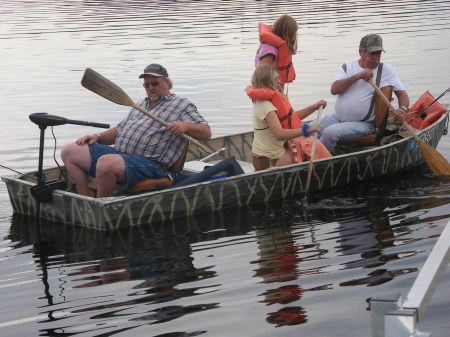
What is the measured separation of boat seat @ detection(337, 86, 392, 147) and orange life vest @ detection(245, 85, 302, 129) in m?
1.21

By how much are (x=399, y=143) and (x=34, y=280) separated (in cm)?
442

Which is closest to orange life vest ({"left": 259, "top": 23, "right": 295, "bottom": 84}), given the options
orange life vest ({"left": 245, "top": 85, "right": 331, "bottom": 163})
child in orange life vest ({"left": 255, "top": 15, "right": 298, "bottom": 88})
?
child in orange life vest ({"left": 255, "top": 15, "right": 298, "bottom": 88})

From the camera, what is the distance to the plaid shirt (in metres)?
8.03

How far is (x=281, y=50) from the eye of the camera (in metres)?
9.61

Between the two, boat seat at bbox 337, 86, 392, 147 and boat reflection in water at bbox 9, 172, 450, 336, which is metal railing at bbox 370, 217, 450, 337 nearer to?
boat reflection in water at bbox 9, 172, 450, 336

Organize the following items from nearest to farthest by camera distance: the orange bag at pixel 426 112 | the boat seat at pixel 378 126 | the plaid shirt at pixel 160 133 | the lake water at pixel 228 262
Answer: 1. the lake water at pixel 228 262
2. the plaid shirt at pixel 160 133
3. the boat seat at pixel 378 126
4. the orange bag at pixel 426 112

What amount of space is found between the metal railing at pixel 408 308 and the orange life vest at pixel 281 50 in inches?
264

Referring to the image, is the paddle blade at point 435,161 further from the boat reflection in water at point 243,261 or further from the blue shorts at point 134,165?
the blue shorts at point 134,165

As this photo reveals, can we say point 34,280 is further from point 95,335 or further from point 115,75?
point 115,75

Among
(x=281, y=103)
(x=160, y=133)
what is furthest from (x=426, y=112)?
(x=160, y=133)

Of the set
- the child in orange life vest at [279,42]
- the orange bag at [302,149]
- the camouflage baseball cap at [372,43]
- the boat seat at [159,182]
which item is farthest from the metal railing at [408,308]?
the child in orange life vest at [279,42]

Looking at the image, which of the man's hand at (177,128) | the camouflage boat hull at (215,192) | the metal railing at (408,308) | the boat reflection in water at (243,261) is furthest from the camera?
the man's hand at (177,128)

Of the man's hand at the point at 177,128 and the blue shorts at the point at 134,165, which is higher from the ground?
the man's hand at the point at 177,128

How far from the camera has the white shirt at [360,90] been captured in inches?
374
